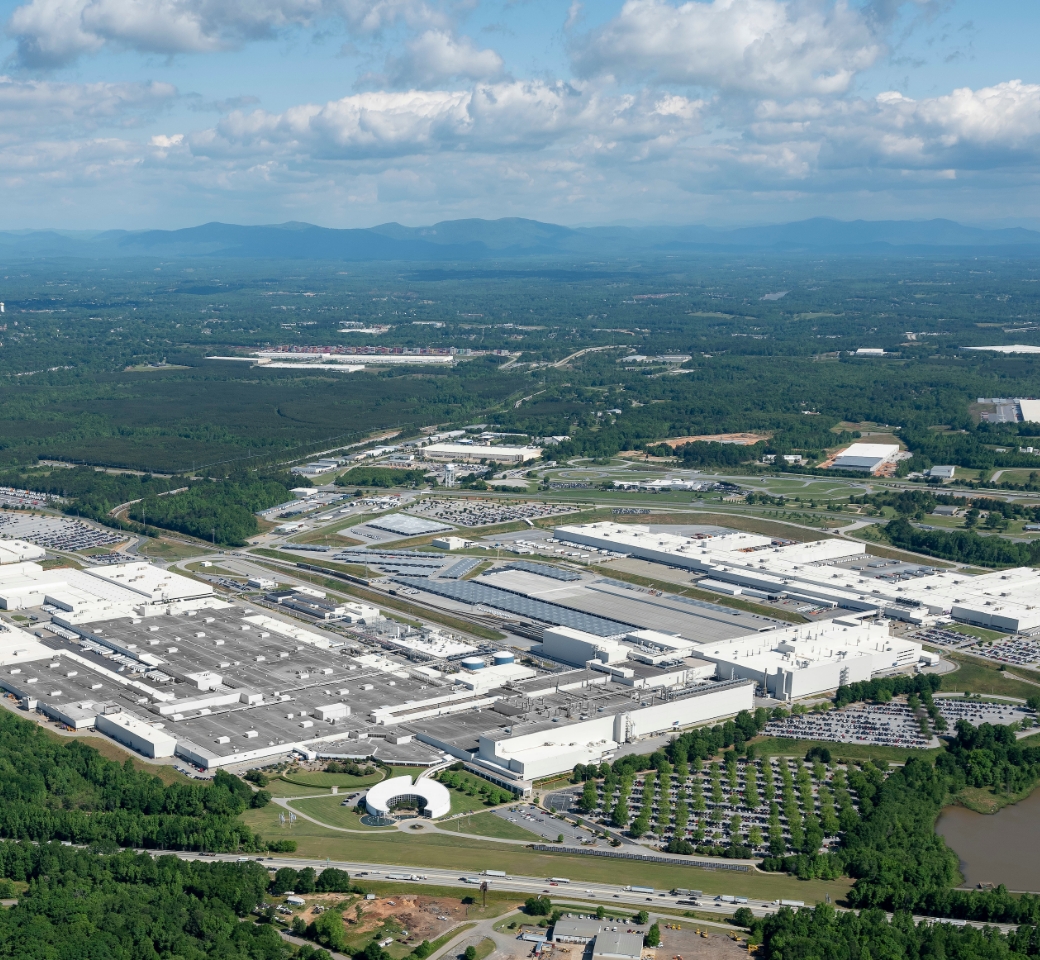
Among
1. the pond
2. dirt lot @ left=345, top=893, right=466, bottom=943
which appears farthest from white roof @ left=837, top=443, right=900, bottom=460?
dirt lot @ left=345, top=893, right=466, bottom=943

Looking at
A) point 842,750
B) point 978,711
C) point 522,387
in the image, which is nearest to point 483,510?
point 978,711

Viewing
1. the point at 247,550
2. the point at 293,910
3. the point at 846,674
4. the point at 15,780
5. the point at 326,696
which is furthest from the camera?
the point at 247,550

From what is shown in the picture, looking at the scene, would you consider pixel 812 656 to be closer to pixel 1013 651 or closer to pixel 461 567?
pixel 1013 651

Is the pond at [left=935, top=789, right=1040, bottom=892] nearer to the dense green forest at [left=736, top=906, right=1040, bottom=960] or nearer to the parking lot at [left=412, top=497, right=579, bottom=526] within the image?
the dense green forest at [left=736, top=906, right=1040, bottom=960]

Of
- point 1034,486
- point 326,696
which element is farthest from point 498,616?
point 1034,486

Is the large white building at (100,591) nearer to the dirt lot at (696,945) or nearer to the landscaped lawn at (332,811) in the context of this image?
the landscaped lawn at (332,811)

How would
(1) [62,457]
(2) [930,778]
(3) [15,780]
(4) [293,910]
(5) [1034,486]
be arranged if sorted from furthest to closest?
(1) [62,457] → (5) [1034,486] → (2) [930,778] → (3) [15,780] → (4) [293,910]

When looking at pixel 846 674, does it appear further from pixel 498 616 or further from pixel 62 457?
pixel 62 457
